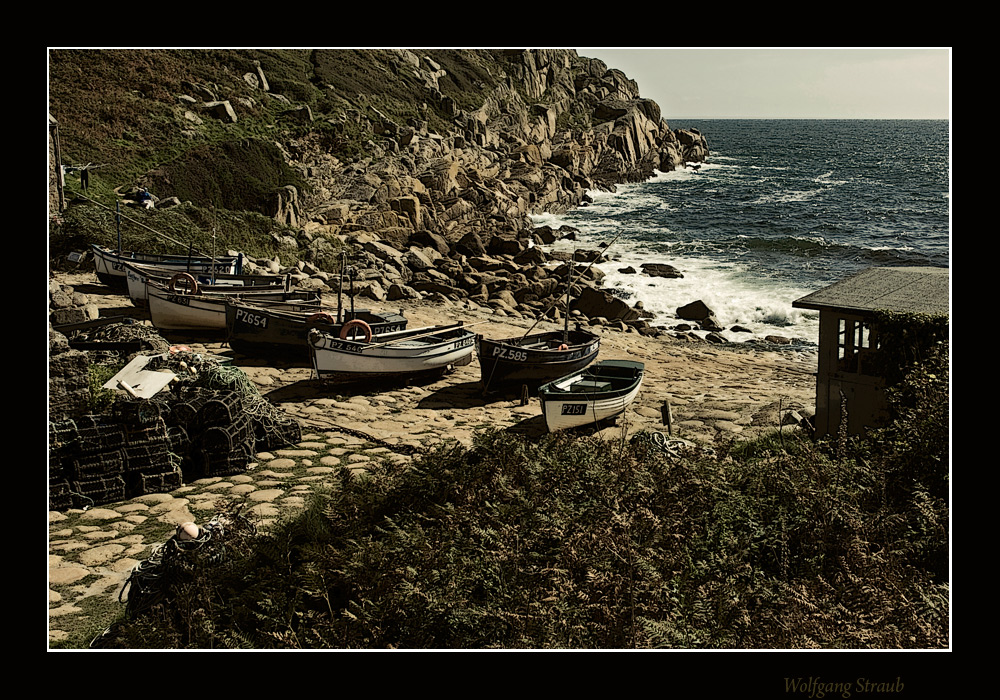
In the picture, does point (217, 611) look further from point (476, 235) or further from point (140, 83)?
point (140, 83)

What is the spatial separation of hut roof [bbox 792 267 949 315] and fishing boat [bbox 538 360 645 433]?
3.78m

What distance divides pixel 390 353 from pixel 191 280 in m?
6.19

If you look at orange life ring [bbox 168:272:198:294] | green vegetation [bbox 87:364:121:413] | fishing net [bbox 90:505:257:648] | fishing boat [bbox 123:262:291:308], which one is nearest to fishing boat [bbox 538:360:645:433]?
green vegetation [bbox 87:364:121:413]

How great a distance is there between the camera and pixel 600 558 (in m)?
7.10

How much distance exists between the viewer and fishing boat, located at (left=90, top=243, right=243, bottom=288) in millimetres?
22203

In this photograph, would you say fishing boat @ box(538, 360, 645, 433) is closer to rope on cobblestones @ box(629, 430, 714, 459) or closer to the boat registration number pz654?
rope on cobblestones @ box(629, 430, 714, 459)

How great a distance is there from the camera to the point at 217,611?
24.4ft

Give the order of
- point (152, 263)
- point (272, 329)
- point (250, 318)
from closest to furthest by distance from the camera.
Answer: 1. point (250, 318)
2. point (272, 329)
3. point (152, 263)

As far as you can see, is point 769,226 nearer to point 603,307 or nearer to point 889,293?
point 603,307

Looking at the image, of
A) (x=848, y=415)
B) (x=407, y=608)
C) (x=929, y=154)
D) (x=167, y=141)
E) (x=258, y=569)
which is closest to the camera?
(x=407, y=608)

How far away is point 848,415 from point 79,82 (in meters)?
37.4

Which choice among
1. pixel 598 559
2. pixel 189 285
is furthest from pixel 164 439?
pixel 189 285
